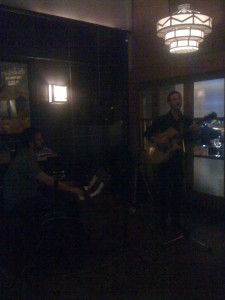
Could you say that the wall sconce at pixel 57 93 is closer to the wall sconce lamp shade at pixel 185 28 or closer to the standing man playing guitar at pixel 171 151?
the standing man playing guitar at pixel 171 151

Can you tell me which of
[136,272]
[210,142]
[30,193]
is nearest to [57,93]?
[30,193]

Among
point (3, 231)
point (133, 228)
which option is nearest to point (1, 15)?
point (3, 231)

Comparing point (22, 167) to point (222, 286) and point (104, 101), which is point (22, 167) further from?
point (104, 101)

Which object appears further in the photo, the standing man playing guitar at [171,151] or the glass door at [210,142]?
the glass door at [210,142]

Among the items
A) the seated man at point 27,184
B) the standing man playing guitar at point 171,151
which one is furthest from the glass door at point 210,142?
the seated man at point 27,184

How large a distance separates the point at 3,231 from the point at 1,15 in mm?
3072

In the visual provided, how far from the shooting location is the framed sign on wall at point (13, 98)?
5.29 meters

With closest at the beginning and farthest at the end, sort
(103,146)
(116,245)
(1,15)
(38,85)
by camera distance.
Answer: (116,245), (1,15), (38,85), (103,146)

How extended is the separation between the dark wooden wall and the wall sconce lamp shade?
2163 millimetres

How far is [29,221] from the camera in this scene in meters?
3.85

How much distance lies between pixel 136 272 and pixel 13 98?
10.5 ft

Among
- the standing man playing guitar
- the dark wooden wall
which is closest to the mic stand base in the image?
the standing man playing guitar

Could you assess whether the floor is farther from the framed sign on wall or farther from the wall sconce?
the wall sconce

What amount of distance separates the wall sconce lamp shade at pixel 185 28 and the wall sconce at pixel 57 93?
6.96ft
